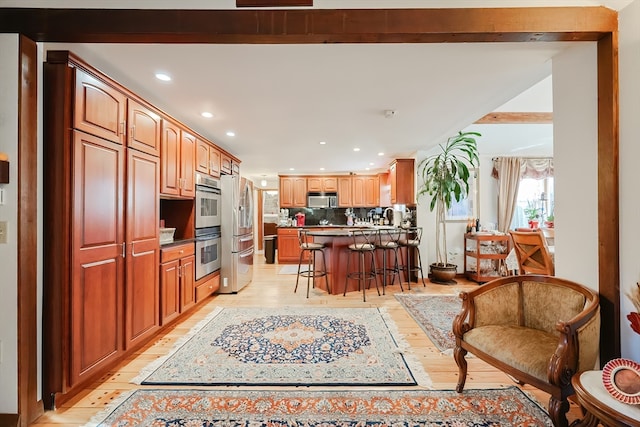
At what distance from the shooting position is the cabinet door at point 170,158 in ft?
9.27

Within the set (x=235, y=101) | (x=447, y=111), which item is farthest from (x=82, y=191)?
(x=447, y=111)

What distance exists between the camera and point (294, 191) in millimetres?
7480

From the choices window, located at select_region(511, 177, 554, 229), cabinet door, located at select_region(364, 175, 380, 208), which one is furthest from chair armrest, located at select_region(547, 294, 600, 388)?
cabinet door, located at select_region(364, 175, 380, 208)

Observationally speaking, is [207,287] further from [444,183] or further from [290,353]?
[444,183]

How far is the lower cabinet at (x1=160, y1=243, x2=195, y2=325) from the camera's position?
2783 millimetres

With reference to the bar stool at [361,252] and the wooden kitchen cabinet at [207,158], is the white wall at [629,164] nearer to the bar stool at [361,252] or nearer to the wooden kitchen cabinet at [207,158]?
the bar stool at [361,252]

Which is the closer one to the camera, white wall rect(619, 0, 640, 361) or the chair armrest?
the chair armrest

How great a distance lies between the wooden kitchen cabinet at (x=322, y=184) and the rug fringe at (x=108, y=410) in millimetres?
5959

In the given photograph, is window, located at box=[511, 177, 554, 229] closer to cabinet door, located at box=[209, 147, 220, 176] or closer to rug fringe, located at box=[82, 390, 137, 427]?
cabinet door, located at box=[209, 147, 220, 176]

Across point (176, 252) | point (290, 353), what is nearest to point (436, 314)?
point (290, 353)

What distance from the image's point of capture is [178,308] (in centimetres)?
307

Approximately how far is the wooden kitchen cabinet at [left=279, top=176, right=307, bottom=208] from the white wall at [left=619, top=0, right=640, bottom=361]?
20.5 feet

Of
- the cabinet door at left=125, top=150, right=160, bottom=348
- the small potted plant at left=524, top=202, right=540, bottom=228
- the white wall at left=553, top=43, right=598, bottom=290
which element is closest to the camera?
the white wall at left=553, top=43, right=598, bottom=290

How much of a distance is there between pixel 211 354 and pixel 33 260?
1.41 m
